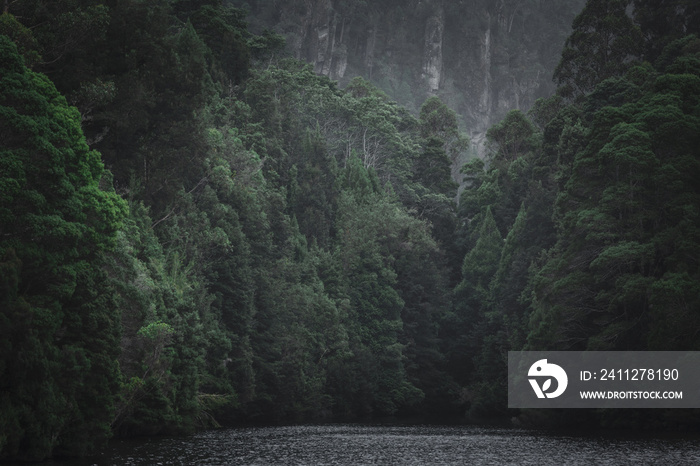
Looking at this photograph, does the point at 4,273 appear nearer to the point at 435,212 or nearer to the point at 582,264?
the point at 582,264

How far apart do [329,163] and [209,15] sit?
20.9 meters

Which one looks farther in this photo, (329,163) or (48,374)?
(329,163)

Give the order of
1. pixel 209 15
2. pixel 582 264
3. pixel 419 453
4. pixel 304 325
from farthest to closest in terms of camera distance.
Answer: pixel 209 15 < pixel 304 325 < pixel 582 264 < pixel 419 453

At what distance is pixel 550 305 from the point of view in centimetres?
6381

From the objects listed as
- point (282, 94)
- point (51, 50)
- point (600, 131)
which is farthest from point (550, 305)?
point (282, 94)

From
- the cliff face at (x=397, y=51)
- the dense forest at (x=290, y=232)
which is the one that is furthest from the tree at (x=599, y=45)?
the cliff face at (x=397, y=51)

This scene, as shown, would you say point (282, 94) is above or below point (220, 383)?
above

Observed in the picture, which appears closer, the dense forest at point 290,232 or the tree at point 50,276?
the tree at point 50,276

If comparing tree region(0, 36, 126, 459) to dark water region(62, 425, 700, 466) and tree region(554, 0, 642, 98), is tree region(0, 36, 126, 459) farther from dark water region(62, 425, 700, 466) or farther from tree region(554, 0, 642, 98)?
tree region(554, 0, 642, 98)

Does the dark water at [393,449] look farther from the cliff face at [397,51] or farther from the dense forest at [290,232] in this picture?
the cliff face at [397,51]
